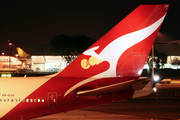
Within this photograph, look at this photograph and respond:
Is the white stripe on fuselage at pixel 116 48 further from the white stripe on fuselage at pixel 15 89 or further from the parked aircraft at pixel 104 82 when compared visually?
the white stripe on fuselage at pixel 15 89

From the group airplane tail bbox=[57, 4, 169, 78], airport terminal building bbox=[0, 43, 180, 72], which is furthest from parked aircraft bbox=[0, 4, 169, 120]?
airport terminal building bbox=[0, 43, 180, 72]

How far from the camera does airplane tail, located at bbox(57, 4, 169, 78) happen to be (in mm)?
8461

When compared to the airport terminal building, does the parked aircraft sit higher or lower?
lower

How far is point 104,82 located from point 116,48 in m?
1.61

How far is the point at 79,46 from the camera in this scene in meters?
67.4

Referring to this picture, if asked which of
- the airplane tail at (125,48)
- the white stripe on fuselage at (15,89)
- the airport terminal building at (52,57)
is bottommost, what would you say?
the white stripe on fuselage at (15,89)

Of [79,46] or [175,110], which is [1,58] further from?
[175,110]

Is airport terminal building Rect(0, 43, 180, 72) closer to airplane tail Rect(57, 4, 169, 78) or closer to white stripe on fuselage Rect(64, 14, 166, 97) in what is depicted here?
airplane tail Rect(57, 4, 169, 78)

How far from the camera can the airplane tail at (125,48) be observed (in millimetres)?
8461

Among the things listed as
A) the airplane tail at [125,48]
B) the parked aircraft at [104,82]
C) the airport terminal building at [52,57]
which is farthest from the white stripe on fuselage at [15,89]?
the airport terminal building at [52,57]

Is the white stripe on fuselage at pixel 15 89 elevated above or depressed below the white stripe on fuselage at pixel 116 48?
below

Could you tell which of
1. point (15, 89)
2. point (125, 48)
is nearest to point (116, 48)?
point (125, 48)

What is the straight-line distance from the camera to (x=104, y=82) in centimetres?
870

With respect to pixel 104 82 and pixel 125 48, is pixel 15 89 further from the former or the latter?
pixel 125 48
